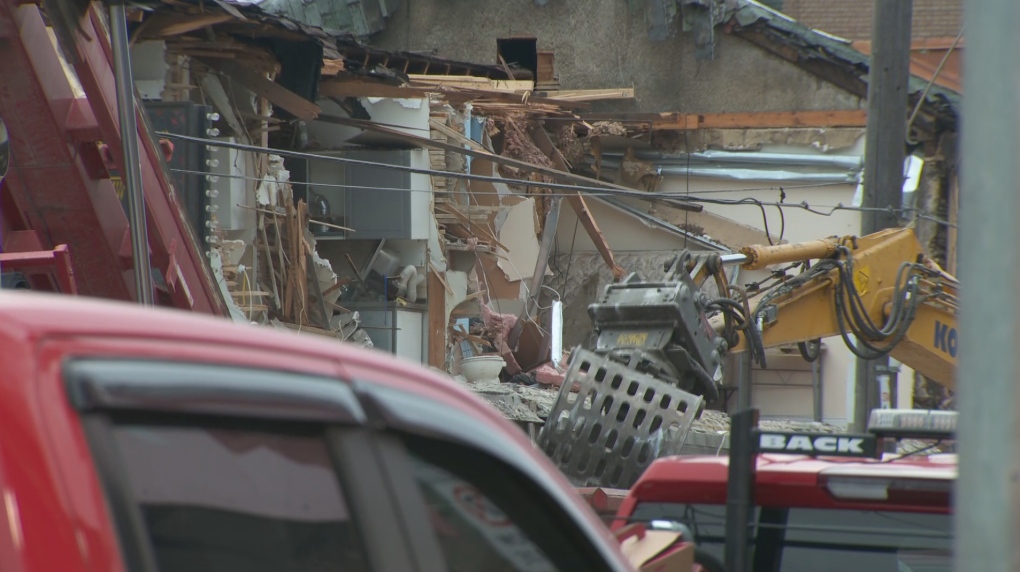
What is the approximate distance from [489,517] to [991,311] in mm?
927

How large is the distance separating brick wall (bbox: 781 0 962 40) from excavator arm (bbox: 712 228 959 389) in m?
19.7

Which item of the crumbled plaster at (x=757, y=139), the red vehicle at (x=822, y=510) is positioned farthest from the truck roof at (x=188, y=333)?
the crumbled plaster at (x=757, y=139)

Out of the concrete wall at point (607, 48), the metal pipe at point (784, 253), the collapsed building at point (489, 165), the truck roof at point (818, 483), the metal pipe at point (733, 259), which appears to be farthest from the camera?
the concrete wall at point (607, 48)

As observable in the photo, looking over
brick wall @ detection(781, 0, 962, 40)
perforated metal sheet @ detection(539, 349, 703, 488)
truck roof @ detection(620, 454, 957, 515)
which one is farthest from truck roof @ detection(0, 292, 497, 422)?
brick wall @ detection(781, 0, 962, 40)

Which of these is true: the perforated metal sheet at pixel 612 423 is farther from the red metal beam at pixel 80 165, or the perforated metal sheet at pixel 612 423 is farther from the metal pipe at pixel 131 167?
the metal pipe at pixel 131 167

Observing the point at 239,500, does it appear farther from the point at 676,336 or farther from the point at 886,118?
the point at 886,118

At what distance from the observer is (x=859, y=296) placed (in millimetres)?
9812

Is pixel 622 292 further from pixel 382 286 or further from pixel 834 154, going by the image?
pixel 834 154

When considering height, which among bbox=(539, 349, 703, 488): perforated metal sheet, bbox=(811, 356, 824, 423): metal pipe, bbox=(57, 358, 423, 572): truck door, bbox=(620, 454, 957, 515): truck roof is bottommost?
bbox=(811, 356, 824, 423): metal pipe

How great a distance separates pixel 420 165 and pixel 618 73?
31.2 ft

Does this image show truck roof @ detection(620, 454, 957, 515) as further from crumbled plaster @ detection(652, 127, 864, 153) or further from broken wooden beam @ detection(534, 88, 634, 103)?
crumbled plaster @ detection(652, 127, 864, 153)

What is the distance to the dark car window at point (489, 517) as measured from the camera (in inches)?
76.6

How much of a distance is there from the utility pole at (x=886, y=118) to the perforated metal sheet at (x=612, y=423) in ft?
14.9

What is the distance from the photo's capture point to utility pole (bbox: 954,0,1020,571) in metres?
1.50
